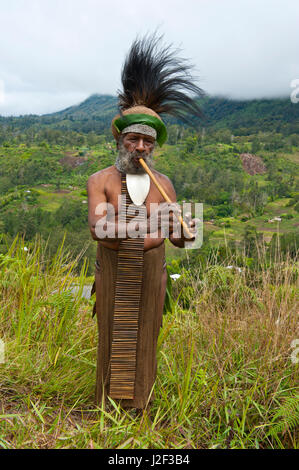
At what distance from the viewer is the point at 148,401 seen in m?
2.13

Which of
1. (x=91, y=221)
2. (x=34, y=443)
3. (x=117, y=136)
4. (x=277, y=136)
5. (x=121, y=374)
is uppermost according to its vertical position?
(x=277, y=136)

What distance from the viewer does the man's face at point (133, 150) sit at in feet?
6.51

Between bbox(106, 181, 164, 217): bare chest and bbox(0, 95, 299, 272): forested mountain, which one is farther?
bbox(0, 95, 299, 272): forested mountain

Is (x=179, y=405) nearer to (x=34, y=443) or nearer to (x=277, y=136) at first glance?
(x=34, y=443)

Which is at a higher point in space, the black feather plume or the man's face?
the black feather plume

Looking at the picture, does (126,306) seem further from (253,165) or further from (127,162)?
(253,165)

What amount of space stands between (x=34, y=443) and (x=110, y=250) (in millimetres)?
1107

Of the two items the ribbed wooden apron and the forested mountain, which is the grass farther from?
the forested mountain

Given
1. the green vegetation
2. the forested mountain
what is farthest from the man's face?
the forested mountain

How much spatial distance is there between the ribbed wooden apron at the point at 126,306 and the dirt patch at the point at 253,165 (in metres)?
39.0

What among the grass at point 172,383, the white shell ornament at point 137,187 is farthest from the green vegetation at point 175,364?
the white shell ornament at point 137,187

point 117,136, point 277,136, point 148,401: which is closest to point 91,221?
point 117,136

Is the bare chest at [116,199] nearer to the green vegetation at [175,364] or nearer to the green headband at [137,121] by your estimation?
the green headband at [137,121]

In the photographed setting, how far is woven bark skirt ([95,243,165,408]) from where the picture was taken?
2051 mm
